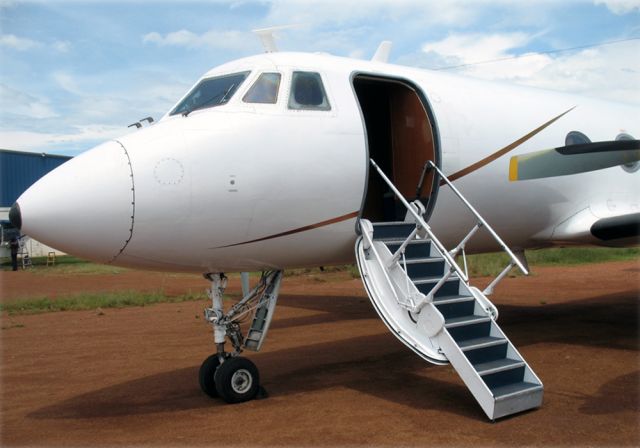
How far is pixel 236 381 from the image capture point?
7.30m

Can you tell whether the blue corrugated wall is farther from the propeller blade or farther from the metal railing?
the propeller blade

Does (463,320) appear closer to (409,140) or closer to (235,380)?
(235,380)

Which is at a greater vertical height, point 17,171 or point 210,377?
point 17,171

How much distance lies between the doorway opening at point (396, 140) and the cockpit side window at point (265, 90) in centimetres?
118

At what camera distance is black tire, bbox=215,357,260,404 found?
7.21 meters

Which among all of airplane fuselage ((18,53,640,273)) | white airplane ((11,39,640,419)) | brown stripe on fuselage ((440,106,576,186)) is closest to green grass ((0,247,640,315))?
white airplane ((11,39,640,419))

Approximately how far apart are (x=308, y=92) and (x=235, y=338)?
3104 mm

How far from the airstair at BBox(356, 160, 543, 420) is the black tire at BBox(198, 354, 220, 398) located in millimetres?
2121

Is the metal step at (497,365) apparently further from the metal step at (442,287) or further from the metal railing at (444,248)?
the metal step at (442,287)

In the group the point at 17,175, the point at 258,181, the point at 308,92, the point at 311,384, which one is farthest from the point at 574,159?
the point at 17,175

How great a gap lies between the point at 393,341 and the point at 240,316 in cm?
424

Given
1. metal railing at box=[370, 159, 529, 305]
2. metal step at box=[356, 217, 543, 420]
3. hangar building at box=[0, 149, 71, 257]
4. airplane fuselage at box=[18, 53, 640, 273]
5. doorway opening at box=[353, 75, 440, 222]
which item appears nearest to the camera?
airplane fuselage at box=[18, 53, 640, 273]

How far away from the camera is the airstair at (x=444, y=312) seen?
21.5 ft

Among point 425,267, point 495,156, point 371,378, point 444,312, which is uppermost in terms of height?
point 495,156
